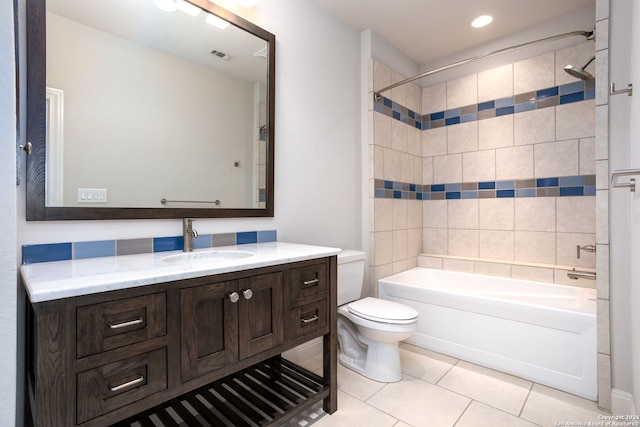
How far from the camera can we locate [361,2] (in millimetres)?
2273

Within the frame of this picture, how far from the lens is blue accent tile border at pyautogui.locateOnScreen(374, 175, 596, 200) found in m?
2.49

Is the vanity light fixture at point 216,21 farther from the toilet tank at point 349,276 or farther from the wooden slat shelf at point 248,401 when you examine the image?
the wooden slat shelf at point 248,401

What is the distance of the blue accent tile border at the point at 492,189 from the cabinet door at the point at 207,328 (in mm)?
1743

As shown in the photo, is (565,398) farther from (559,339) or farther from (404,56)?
(404,56)

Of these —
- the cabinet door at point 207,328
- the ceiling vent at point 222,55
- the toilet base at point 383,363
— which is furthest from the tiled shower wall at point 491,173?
the cabinet door at point 207,328

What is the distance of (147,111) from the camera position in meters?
1.50

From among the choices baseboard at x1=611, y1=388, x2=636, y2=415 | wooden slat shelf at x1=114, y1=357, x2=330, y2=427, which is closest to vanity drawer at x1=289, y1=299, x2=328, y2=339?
wooden slat shelf at x1=114, y1=357, x2=330, y2=427

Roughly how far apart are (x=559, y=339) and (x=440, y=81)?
8.22 ft

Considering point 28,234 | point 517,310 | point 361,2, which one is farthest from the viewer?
point 361,2

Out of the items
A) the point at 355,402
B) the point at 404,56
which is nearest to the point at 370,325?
the point at 355,402

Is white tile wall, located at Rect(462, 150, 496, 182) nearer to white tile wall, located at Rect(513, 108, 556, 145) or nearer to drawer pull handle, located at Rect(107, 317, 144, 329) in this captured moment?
white tile wall, located at Rect(513, 108, 556, 145)

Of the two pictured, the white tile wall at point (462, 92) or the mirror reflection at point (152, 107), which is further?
the white tile wall at point (462, 92)

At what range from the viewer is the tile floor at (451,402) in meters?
1.60

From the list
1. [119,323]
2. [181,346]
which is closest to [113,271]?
[119,323]
